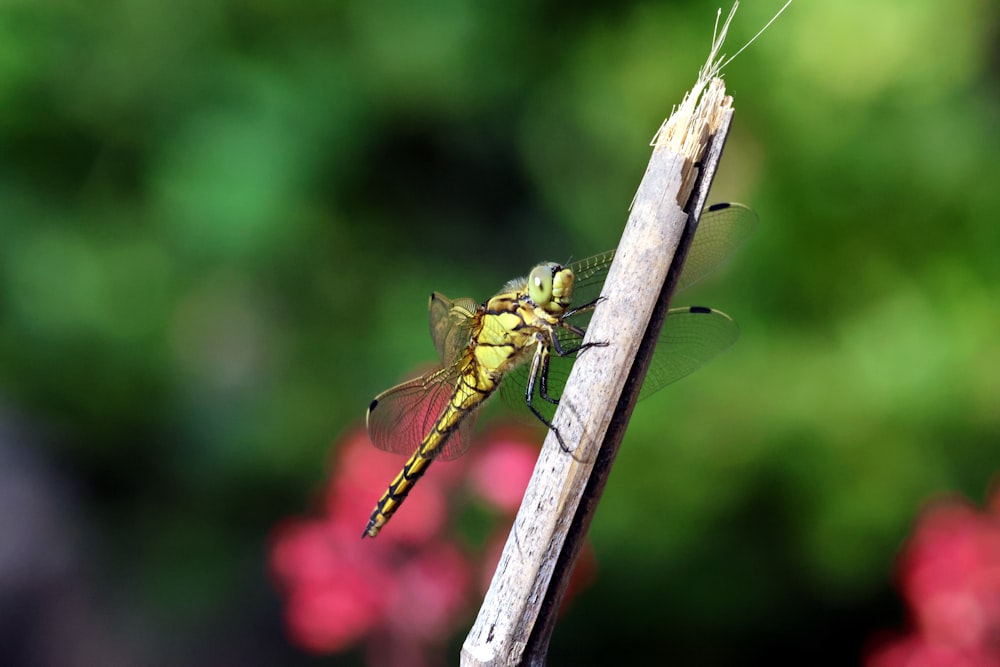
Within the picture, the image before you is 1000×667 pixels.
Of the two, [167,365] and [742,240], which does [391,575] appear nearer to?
[742,240]

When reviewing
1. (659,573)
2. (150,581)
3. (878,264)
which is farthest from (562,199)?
(150,581)

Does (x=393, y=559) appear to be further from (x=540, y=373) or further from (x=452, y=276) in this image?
Result: (x=452, y=276)

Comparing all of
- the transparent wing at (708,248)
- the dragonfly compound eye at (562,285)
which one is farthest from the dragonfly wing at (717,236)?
the dragonfly compound eye at (562,285)

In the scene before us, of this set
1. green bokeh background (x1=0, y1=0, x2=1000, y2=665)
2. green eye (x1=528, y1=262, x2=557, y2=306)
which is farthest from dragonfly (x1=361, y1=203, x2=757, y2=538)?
green bokeh background (x1=0, y1=0, x2=1000, y2=665)

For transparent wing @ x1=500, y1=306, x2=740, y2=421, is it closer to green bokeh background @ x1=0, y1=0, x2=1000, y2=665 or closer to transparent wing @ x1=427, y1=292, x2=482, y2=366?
transparent wing @ x1=427, y1=292, x2=482, y2=366

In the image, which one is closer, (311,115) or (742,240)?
(742,240)

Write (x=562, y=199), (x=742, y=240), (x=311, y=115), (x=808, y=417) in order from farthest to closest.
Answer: (x=562, y=199), (x=311, y=115), (x=808, y=417), (x=742, y=240)
